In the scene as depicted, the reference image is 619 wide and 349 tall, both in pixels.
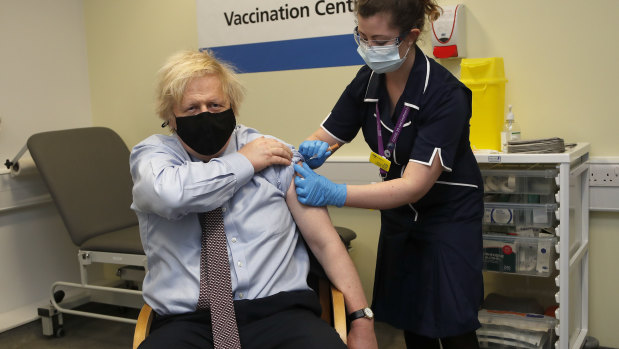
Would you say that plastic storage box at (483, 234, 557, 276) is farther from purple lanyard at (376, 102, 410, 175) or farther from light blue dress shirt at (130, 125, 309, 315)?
light blue dress shirt at (130, 125, 309, 315)

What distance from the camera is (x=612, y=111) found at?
255 cm

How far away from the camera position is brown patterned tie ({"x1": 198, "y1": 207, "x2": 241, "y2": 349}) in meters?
1.59

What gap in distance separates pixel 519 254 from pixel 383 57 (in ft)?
3.50

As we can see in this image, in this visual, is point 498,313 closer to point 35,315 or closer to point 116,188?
point 116,188

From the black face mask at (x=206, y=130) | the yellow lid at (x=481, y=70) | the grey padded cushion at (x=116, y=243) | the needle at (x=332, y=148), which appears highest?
the yellow lid at (x=481, y=70)

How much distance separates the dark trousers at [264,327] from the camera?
1.57 metres

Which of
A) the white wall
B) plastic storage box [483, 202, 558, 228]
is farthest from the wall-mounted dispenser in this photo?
the white wall

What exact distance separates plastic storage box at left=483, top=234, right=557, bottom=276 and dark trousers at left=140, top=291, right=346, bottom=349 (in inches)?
39.3

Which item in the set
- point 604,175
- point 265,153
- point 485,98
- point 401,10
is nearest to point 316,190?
point 265,153

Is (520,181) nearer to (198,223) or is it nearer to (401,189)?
(401,189)

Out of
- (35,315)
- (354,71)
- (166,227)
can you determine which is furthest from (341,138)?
(35,315)

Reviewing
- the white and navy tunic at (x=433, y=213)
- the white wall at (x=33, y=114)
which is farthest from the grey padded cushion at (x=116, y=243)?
the white and navy tunic at (x=433, y=213)

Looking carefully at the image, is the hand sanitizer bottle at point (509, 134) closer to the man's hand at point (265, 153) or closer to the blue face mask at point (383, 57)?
the blue face mask at point (383, 57)

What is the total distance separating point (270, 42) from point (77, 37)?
1394mm
